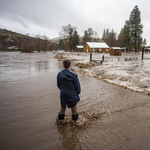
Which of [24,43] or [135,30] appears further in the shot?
[24,43]

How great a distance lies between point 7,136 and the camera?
7.87 feet

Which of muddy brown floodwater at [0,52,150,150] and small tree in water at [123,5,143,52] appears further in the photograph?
small tree in water at [123,5,143,52]

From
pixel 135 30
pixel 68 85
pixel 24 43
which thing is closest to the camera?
pixel 68 85

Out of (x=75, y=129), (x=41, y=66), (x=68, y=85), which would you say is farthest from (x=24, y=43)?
(x=75, y=129)

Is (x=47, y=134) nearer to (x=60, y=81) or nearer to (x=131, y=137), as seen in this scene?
(x=60, y=81)

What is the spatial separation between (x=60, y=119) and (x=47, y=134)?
0.46m

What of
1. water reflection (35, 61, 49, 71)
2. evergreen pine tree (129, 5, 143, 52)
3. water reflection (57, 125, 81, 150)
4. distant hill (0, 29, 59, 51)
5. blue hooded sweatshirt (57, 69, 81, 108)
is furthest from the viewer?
distant hill (0, 29, 59, 51)

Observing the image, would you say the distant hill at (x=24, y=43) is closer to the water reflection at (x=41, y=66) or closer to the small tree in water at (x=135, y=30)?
the water reflection at (x=41, y=66)

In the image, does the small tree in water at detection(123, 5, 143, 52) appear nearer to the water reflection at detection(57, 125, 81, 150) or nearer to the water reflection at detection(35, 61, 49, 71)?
the water reflection at detection(35, 61, 49, 71)

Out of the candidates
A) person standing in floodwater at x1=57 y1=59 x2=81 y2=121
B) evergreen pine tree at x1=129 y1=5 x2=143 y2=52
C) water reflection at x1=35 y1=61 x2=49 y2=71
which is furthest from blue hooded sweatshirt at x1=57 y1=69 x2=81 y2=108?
evergreen pine tree at x1=129 y1=5 x2=143 y2=52

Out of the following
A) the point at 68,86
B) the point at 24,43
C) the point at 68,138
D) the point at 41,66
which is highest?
the point at 24,43

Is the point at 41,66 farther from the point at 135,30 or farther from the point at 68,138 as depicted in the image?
the point at 135,30

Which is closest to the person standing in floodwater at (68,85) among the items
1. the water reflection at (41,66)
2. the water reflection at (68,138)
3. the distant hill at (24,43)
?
the water reflection at (68,138)

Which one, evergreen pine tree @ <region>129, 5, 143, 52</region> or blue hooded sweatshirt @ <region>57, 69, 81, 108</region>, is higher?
evergreen pine tree @ <region>129, 5, 143, 52</region>
